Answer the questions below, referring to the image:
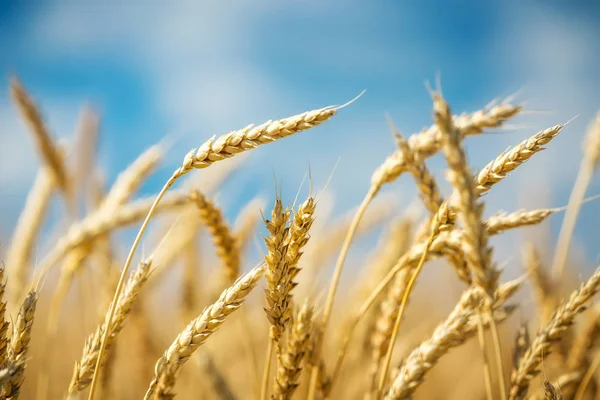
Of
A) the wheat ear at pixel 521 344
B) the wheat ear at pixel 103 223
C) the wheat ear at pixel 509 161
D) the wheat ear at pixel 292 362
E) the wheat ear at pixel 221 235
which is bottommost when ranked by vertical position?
the wheat ear at pixel 521 344

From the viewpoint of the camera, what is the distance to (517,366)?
146cm

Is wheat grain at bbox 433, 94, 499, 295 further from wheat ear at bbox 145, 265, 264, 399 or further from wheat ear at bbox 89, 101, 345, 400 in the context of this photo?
wheat ear at bbox 145, 265, 264, 399

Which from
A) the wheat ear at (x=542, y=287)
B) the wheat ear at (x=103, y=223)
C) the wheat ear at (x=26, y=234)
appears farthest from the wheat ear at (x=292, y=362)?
the wheat ear at (x=26, y=234)

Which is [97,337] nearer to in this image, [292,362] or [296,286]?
[292,362]

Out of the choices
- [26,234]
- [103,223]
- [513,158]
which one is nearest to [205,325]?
[513,158]

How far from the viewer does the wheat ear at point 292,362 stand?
4.09 ft

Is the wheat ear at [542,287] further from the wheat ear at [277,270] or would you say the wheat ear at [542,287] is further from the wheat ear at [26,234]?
the wheat ear at [26,234]

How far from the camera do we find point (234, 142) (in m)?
1.18

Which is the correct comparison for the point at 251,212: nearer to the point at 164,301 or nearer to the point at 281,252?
the point at 281,252

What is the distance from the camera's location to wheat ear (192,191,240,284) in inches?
62.9

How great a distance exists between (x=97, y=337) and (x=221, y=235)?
0.54m

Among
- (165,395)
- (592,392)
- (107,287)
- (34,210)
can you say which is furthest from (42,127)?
(592,392)

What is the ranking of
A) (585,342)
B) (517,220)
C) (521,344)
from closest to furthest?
(517,220), (521,344), (585,342)

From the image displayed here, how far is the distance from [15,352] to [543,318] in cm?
200
